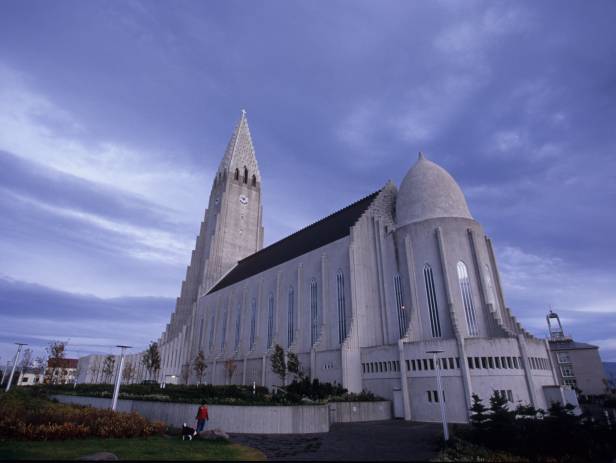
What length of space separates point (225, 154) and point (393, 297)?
6207 cm

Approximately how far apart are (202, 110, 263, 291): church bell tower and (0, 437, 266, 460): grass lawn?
58.7m

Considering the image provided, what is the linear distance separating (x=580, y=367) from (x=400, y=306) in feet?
148

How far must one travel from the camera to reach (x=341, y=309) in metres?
38.6

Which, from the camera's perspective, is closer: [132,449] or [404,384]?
[132,449]

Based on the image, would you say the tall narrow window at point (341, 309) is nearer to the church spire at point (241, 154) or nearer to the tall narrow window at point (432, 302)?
the tall narrow window at point (432, 302)

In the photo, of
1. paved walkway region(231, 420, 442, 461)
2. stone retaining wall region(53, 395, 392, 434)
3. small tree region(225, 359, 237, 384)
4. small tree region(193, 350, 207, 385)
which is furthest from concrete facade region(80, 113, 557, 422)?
stone retaining wall region(53, 395, 392, 434)

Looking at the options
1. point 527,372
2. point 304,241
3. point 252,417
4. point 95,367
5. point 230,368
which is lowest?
point 252,417

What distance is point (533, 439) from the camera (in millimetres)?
12797

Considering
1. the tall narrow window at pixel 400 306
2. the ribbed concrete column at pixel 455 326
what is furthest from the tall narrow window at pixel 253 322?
the ribbed concrete column at pixel 455 326

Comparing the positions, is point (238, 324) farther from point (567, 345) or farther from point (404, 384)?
point (567, 345)

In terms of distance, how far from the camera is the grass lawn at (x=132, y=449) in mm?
11086

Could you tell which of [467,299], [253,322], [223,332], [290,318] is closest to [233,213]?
[223,332]

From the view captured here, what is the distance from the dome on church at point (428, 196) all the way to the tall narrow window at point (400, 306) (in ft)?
21.7

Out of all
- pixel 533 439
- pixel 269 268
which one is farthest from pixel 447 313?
pixel 269 268
